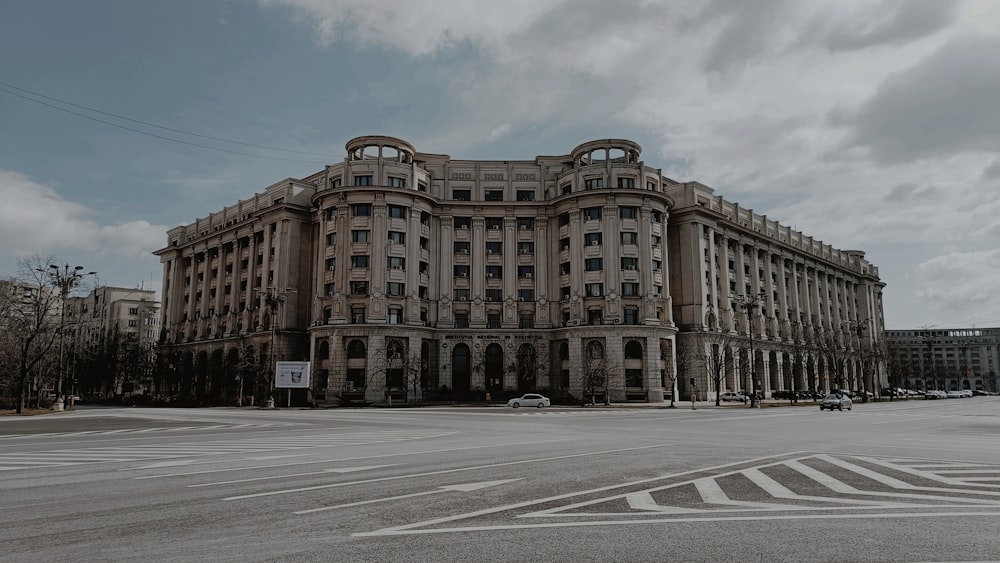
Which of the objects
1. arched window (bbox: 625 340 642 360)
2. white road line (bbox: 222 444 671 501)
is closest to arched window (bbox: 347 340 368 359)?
arched window (bbox: 625 340 642 360)

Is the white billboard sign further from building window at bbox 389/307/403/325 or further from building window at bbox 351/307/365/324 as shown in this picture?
building window at bbox 389/307/403/325

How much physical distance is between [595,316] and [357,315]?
1039 inches

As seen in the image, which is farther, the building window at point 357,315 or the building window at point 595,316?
the building window at point 595,316

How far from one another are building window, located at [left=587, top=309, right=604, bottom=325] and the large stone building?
0.24 m

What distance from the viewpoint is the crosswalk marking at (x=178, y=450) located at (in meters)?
15.3

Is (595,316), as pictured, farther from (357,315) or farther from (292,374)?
(292,374)

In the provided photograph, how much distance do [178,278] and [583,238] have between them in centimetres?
6651

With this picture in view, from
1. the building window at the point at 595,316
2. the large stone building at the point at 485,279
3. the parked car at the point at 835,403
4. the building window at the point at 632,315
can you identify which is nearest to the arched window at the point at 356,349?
the large stone building at the point at 485,279

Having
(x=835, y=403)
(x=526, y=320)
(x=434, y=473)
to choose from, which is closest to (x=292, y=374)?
(x=526, y=320)

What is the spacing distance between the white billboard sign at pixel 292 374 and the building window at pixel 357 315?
33.9 ft

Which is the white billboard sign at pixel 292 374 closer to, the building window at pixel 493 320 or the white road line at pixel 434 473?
the building window at pixel 493 320

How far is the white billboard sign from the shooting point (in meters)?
60.2

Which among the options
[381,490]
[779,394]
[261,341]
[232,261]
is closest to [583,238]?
[779,394]

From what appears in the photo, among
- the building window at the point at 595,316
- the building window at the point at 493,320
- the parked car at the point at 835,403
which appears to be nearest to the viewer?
the parked car at the point at 835,403
